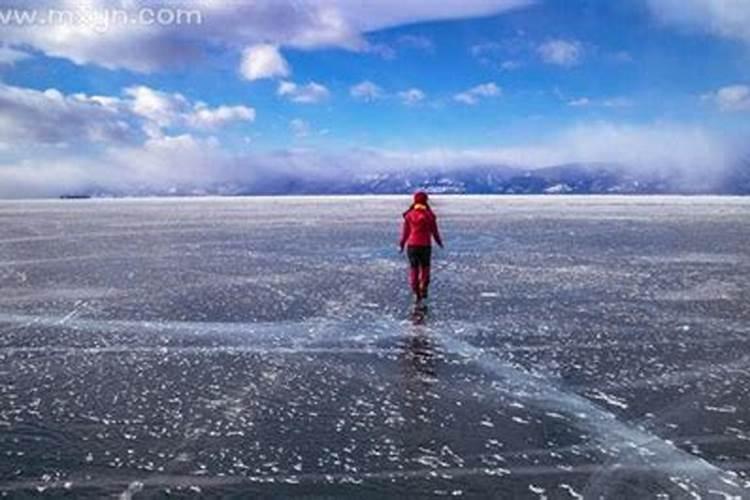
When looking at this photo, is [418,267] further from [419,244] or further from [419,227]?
[419,227]

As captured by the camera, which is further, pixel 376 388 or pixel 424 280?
pixel 424 280

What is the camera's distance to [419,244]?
40.7 ft

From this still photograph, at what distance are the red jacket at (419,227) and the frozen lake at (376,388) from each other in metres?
1.09

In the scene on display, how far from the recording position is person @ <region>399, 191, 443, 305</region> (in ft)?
40.7

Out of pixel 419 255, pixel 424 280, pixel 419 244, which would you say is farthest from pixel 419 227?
pixel 424 280

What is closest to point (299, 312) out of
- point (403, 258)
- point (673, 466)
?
point (673, 466)

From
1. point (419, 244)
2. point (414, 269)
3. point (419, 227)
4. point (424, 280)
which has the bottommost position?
point (424, 280)

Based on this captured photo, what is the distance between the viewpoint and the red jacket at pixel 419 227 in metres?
12.4

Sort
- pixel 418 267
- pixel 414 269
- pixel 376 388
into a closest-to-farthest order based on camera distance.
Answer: pixel 376 388, pixel 414 269, pixel 418 267

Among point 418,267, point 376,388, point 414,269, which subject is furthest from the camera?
point 418,267

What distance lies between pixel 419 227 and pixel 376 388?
5.76 metres

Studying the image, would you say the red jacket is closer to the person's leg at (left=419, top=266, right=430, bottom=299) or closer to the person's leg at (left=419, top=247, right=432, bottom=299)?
the person's leg at (left=419, top=247, right=432, bottom=299)

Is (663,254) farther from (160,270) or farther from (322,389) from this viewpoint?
(322,389)

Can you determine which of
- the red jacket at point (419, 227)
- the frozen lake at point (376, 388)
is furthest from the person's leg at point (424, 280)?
the red jacket at point (419, 227)
